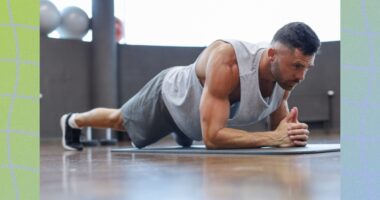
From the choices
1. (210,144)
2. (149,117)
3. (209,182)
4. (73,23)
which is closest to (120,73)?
(73,23)

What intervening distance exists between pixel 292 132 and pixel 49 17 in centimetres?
346

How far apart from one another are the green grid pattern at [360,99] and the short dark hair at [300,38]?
1441mm

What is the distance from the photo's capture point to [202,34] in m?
6.50

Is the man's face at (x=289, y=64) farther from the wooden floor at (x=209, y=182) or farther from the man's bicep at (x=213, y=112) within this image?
the wooden floor at (x=209, y=182)

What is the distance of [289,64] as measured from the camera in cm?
212

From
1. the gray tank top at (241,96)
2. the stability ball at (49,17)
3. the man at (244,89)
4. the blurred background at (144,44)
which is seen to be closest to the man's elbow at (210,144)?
the man at (244,89)

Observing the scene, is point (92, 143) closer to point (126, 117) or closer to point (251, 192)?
point (126, 117)

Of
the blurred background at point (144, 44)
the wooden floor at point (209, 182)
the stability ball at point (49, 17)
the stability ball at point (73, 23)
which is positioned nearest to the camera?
the wooden floor at point (209, 182)

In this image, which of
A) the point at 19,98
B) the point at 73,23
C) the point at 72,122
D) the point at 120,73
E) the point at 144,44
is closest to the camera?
the point at 19,98

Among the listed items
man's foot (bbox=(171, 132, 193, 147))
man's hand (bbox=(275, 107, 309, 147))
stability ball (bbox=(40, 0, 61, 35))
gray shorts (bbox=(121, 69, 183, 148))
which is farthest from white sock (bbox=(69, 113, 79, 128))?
stability ball (bbox=(40, 0, 61, 35))

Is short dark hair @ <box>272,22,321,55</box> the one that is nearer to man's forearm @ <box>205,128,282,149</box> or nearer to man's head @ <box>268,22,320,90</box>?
man's head @ <box>268,22,320,90</box>

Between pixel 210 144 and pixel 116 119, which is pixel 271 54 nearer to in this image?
pixel 210 144

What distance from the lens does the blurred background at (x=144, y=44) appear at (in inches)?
224

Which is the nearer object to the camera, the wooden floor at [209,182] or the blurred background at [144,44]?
the wooden floor at [209,182]
